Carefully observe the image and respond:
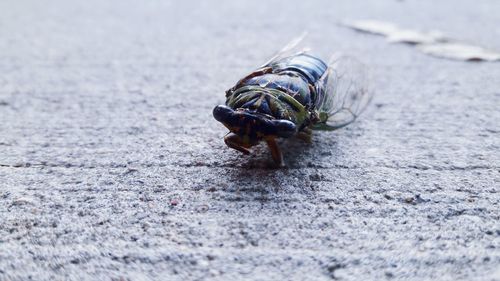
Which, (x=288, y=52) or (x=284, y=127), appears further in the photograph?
(x=288, y=52)

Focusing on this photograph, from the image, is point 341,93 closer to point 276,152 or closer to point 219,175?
point 276,152

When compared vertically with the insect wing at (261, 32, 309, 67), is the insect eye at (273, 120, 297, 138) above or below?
below

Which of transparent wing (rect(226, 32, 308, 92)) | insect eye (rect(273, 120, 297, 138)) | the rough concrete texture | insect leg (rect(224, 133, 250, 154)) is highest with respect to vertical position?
transparent wing (rect(226, 32, 308, 92))

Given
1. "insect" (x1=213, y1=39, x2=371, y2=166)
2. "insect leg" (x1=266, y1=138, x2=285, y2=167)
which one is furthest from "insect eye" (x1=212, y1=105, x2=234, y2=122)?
"insect leg" (x1=266, y1=138, x2=285, y2=167)

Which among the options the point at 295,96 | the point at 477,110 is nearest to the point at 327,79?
the point at 295,96

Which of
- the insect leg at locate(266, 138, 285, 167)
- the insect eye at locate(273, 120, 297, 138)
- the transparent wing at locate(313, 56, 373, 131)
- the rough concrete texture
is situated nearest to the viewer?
the rough concrete texture

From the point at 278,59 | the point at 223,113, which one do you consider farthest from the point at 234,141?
the point at 278,59

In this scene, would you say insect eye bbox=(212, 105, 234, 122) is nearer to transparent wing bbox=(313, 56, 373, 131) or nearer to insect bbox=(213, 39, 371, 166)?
insect bbox=(213, 39, 371, 166)
